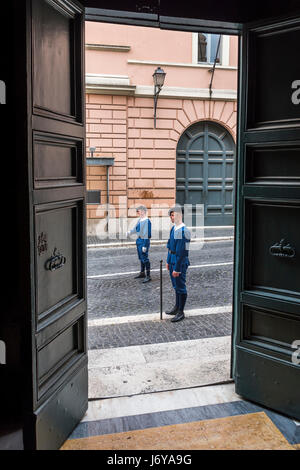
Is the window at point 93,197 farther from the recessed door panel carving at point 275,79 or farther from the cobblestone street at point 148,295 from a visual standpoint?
the recessed door panel carving at point 275,79

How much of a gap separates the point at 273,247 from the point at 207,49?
568 inches

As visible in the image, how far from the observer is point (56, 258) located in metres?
3.25

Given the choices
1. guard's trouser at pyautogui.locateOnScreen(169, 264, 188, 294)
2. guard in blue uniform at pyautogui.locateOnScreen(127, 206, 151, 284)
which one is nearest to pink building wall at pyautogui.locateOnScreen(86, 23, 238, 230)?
guard in blue uniform at pyautogui.locateOnScreen(127, 206, 151, 284)

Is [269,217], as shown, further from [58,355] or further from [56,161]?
[58,355]

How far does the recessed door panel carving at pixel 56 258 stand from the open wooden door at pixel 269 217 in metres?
1.55

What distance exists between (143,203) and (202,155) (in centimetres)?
309

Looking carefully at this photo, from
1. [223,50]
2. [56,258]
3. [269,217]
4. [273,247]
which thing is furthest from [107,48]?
[56,258]

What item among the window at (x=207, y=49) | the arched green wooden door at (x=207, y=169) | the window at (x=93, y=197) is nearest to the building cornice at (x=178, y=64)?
the window at (x=207, y=49)

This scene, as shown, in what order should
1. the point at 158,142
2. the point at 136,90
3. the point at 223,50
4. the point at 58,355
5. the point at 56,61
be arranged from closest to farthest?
the point at 56,61
the point at 58,355
the point at 136,90
the point at 158,142
the point at 223,50

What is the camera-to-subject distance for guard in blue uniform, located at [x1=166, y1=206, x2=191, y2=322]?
6.66 metres

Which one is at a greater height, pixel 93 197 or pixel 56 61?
pixel 56 61

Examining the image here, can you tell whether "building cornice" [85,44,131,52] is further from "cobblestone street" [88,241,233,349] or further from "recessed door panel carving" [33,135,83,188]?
"recessed door panel carving" [33,135,83,188]

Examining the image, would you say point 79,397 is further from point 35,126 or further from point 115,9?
point 115,9

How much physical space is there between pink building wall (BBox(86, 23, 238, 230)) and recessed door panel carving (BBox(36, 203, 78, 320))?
1194cm
